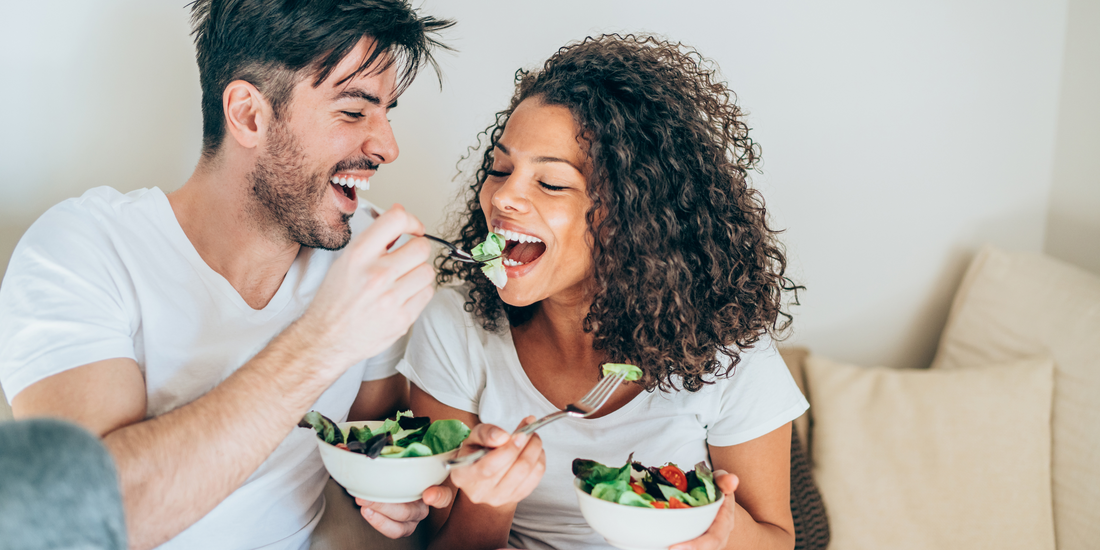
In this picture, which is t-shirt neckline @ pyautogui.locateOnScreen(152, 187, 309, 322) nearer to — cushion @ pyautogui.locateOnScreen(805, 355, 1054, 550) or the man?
the man

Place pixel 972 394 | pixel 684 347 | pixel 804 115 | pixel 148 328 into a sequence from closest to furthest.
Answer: pixel 148 328
pixel 684 347
pixel 972 394
pixel 804 115

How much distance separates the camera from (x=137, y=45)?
169cm

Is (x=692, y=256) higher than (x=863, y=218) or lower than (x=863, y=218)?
higher

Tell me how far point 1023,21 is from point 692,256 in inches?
60.5

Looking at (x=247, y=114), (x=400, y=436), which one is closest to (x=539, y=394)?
(x=400, y=436)

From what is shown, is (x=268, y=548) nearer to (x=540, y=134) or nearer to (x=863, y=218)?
(x=540, y=134)

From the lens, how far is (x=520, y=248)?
4.85ft

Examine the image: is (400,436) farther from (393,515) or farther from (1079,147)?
(1079,147)

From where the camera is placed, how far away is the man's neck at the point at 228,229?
4.68ft

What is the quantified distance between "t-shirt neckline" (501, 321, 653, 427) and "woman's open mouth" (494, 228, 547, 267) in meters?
0.18

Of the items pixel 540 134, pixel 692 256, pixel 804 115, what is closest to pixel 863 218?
pixel 804 115

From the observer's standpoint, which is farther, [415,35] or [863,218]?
[863,218]

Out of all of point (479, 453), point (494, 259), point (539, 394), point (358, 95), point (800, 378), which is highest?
point (358, 95)

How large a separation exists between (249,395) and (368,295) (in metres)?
0.25
